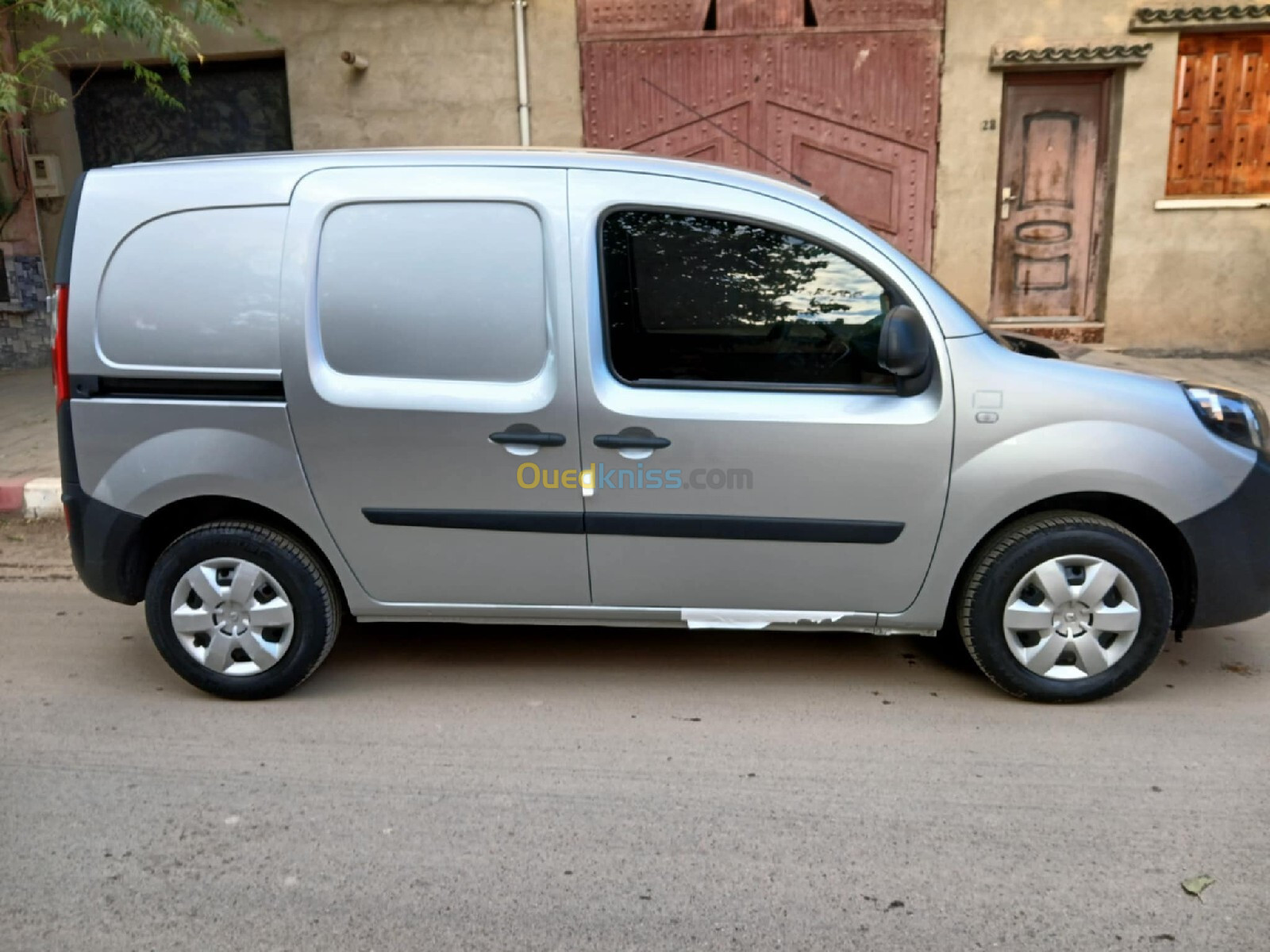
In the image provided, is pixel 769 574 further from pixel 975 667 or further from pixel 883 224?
pixel 883 224

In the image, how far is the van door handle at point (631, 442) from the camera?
3615 mm

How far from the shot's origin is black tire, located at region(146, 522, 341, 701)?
3828 mm

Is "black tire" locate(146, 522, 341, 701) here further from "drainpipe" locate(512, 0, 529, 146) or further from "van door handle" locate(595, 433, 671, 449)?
"drainpipe" locate(512, 0, 529, 146)

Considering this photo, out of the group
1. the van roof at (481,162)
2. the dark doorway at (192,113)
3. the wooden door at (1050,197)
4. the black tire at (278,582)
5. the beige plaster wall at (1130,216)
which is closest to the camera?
the van roof at (481,162)

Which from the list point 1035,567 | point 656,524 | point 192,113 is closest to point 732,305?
point 656,524

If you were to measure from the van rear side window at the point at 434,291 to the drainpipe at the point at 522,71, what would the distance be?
21.5 feet

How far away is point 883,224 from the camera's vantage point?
9664mm

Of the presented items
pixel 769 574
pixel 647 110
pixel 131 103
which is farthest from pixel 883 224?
pixel 131 103

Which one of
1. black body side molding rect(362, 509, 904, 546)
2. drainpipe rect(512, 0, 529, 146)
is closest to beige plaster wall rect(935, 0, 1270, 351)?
drainpipe rect(512, 0, 529, 146)

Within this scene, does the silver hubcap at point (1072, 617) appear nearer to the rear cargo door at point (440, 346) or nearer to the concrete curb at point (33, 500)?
the rear cargo door at point (440, 346)

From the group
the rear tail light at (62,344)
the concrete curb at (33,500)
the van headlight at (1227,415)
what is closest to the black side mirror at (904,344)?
the van headlight at (1227,415)

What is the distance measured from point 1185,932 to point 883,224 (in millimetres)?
7928

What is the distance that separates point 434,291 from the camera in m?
3.65

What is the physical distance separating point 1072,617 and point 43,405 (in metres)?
8.41
